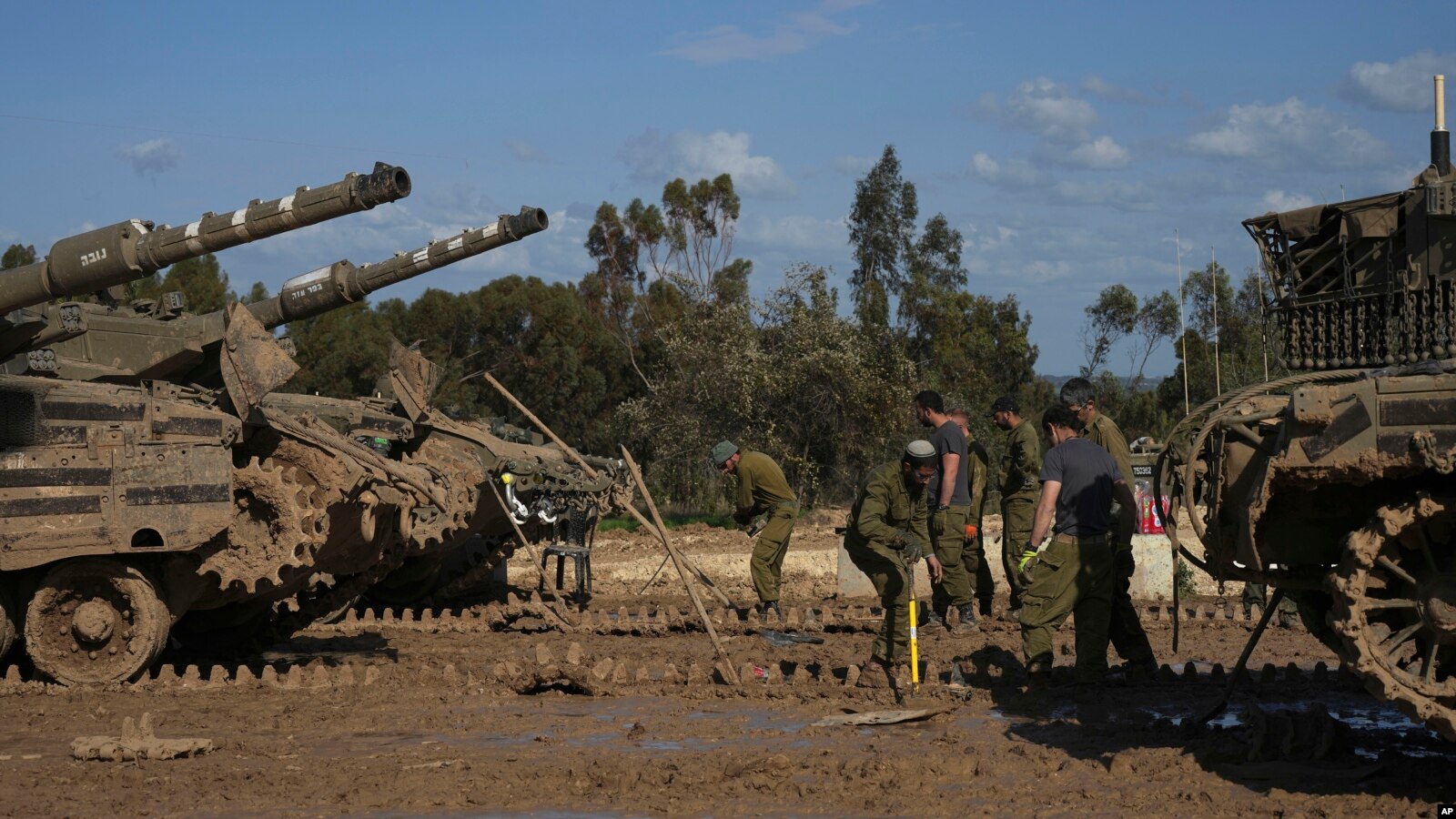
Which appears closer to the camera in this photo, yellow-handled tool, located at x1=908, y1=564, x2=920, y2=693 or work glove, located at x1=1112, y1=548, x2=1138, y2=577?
yellow-handled tool, located at x1=908, y1=564, x2=920, y2=693

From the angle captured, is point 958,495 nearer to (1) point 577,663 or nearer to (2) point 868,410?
(1) point 577,663

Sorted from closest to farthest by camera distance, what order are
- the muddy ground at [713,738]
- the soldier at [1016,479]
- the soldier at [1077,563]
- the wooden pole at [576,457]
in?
1. the muddy ground at [713,738]
2. the soldier at [1077,563]
3. the wooden pole at [576,457]
4. the soldier at [1016,479]

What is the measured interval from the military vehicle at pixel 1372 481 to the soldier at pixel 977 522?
162 inches

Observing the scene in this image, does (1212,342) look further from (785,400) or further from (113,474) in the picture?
(113,474)

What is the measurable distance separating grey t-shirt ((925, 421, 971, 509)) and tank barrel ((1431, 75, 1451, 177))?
4343 mm

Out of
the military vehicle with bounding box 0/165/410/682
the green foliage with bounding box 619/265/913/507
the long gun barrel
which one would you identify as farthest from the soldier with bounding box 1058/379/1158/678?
the green foliage with bounding box 619/265/913/507

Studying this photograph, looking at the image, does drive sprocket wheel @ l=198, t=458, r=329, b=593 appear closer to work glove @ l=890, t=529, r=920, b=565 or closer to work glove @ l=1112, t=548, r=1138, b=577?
work glove @ l=890, t=529, r=920, b=565

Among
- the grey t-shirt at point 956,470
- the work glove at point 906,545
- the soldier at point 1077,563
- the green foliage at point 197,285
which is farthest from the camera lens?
the green foliage at point 197,285

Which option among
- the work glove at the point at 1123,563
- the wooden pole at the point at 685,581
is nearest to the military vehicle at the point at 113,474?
the wooden pole at the point at 685,581

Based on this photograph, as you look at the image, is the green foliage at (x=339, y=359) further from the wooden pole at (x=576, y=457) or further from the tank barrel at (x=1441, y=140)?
the tank barrel at (x=1441, y=140)

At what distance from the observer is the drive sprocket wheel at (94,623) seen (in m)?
10.6

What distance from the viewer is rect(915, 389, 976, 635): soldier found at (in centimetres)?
1253

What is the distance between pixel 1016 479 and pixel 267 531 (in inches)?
224

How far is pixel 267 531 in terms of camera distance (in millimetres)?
11234
